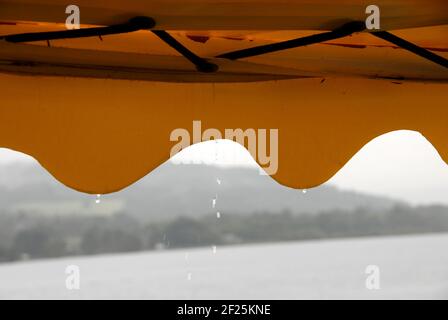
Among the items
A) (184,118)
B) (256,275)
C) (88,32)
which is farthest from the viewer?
(256,275)

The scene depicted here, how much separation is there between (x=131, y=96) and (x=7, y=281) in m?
35.2

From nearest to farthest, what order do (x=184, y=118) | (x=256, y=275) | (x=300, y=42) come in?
(x=300, y=42) → (x=184, y=118) → (x=256, y=275)

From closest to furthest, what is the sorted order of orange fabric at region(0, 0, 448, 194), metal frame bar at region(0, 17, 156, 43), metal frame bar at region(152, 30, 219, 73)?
metal frame bar at region(0, 17, 156, 43), metal frame bar at region(152, 30, 219, 73), orange fabric at region(0, 0, 448, 194)

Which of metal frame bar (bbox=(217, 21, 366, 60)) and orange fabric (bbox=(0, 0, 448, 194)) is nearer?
metal frame bar (bbox=(217, 21, 366, 60))

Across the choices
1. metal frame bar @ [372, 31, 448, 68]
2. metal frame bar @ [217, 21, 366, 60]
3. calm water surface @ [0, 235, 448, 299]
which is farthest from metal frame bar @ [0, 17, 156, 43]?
calm water surface @ [0, 235, 448, 299]

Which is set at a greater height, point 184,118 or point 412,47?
point 412,47

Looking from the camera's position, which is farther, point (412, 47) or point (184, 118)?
point (184, 118)

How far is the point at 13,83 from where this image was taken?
1996 millimetres

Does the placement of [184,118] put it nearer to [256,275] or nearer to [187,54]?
[187,54]

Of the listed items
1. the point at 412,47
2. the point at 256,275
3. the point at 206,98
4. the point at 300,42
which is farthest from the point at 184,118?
the point at 256,275

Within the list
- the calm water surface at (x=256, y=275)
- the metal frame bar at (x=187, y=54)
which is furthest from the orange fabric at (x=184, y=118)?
the calm water surface at (x=256, y=275)

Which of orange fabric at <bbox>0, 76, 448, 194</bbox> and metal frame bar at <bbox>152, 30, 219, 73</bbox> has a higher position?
metal frame bar at <bbox>152, 30, 219, 73</bbox>

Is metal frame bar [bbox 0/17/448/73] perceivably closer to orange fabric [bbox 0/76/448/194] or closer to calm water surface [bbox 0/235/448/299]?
orange fabric [bbox 0/76/448/194]

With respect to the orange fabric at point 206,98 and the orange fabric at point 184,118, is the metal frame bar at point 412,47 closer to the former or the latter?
the orange fabric at point 206,98
